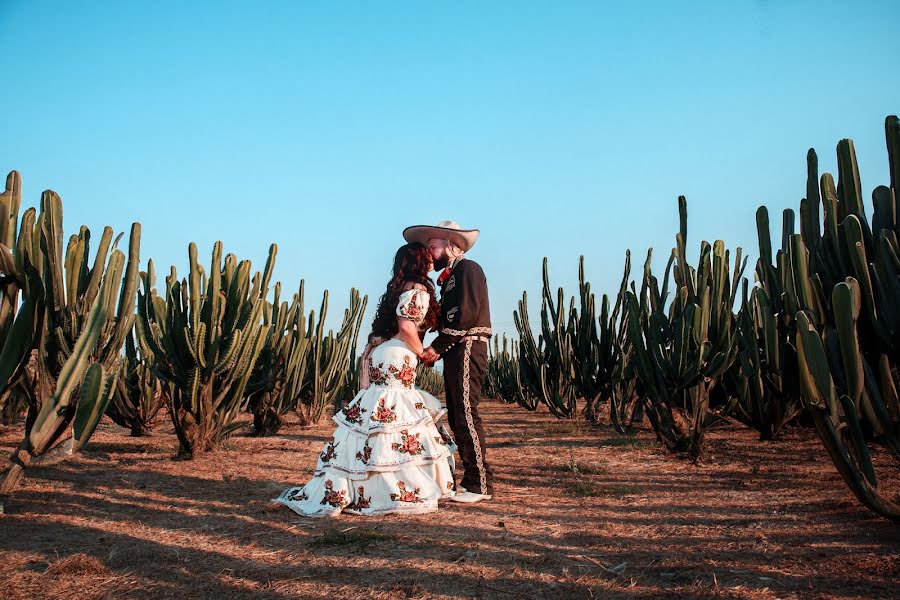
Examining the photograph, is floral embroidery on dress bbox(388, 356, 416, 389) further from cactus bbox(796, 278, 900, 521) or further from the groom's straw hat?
cactus bbox(796, 278, 900, 521)

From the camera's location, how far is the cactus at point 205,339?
211 inches

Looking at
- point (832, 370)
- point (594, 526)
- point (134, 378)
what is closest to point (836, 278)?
point (832, 370)

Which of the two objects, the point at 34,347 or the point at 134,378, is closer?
the point at 34,347

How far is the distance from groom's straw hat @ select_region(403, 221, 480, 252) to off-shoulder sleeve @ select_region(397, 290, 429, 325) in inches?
19.6

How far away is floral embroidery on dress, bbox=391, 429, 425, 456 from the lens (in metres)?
3.97

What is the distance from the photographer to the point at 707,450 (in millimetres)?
6223

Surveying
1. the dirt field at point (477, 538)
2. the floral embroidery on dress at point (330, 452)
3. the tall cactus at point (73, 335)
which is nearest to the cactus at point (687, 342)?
the dirt field at point (477, 538)

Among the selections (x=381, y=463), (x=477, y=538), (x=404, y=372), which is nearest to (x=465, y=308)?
(x=404, y=372)

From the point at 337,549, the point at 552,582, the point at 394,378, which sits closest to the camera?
the point at 552,582

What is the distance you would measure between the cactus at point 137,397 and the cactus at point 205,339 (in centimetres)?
90

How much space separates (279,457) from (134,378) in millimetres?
2303

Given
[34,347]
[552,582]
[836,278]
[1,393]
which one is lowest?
[552,582]

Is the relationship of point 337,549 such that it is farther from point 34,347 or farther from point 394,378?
point 34,347

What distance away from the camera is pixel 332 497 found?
12.5ft
